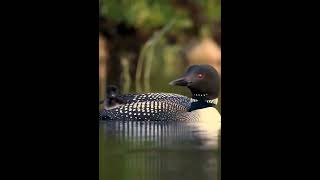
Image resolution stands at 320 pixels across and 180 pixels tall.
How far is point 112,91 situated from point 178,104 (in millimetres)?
229

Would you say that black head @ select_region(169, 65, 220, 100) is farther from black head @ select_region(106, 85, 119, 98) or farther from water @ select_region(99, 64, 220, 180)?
black head @ select_region(106, 85, 119, 98)

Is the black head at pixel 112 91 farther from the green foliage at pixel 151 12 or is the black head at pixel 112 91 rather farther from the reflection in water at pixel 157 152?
the green foliage at pixel 151 12

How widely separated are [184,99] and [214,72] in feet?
0.53

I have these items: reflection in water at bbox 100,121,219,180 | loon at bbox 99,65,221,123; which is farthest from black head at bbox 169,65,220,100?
reflection in water at bbox 100,121,219,180

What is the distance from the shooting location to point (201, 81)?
9.29 ft

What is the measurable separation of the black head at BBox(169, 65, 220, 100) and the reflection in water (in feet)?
0.36

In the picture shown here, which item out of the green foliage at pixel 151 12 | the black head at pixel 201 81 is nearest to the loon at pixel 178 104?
the black head at pixel 201 81

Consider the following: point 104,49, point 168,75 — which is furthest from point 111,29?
point 168,75

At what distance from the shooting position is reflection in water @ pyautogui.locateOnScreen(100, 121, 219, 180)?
263 centimetres

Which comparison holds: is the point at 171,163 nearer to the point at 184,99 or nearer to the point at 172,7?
the point at 184,99

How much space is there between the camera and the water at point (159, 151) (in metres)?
2.63

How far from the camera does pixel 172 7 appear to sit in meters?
2.82

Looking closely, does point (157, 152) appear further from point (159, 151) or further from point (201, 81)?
point (201, 81)

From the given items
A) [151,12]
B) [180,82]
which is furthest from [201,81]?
[151,12]
